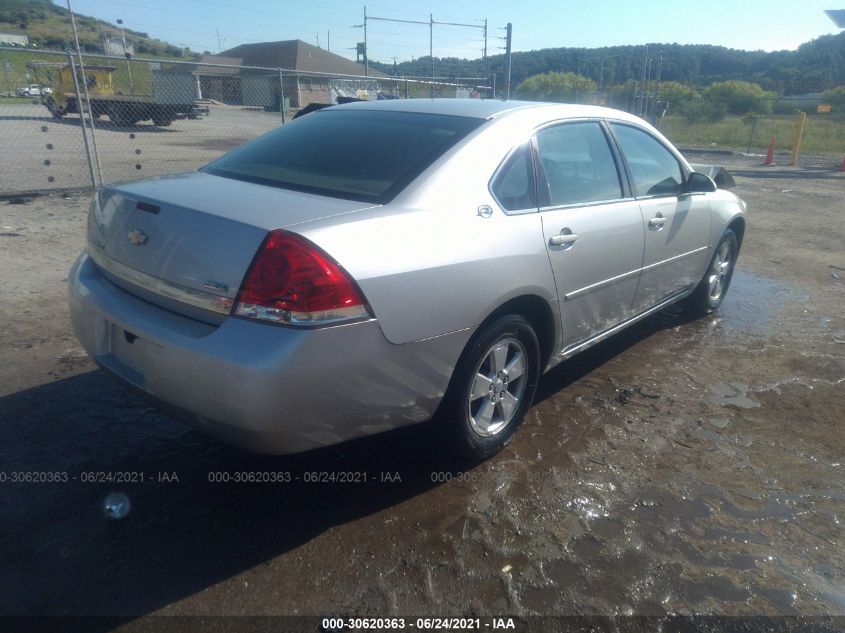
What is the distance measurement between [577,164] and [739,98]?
1152 inches

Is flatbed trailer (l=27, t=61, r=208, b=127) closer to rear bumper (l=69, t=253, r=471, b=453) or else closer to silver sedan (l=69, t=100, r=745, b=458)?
silver sedan (l=69, t=100, r=745, b=458)

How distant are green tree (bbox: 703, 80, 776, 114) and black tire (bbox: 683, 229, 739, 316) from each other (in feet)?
80.3

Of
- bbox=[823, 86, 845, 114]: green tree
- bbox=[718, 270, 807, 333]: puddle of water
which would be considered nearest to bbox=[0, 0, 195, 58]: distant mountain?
bbox=[823, 86, 845, 114]: green tree

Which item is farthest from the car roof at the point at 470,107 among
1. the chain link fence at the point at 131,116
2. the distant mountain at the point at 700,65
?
the distant mountain at the point at 700,65

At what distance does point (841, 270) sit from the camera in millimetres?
7211

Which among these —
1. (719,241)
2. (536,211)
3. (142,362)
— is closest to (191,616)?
(142,362)

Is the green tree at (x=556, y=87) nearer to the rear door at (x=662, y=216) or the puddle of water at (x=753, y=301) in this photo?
the puddle of water at (x=753, y=301)

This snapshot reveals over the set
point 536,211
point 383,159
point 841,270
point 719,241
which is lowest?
point 841,270

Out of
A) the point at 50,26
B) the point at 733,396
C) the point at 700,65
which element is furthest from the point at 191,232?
the point at 50,26

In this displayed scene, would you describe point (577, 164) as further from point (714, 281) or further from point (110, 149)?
point (110, 149)

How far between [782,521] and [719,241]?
2.93m

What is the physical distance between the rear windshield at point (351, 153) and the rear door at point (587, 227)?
57 cm

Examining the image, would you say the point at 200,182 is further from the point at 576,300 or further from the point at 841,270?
the point at 841,270

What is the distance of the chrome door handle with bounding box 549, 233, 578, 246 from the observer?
3.17 meters
